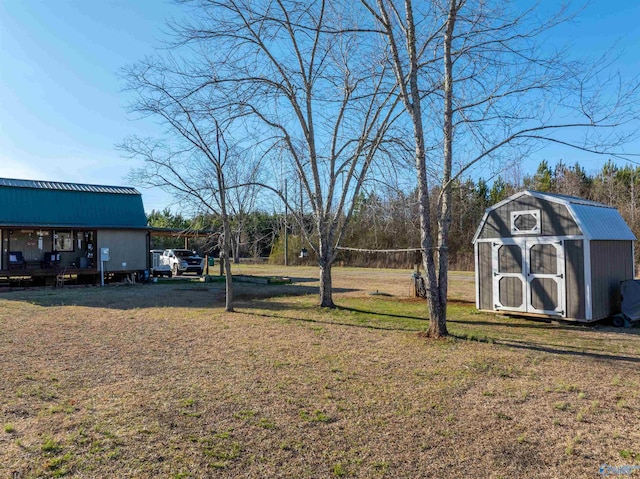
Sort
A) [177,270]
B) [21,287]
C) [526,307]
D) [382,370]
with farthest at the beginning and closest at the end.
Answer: [177,270], [21,287], [526,307], [382,370]

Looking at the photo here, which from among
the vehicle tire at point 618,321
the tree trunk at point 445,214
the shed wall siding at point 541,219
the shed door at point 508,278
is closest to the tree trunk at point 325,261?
the shed wall siding at point 541,219

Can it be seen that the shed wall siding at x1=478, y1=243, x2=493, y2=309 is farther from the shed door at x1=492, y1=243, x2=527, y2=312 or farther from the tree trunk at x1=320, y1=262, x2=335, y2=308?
the tree trunk at x1=320, y1=262, x2=335, y2=308

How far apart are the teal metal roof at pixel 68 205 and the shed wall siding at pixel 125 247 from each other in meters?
0.40

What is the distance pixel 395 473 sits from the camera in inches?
123

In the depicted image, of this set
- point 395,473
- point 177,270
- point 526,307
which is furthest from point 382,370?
point 177,270

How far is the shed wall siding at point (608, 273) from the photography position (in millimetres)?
9352

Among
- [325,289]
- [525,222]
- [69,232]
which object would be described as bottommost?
[325,289]

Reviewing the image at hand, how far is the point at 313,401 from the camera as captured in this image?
4.52 metres

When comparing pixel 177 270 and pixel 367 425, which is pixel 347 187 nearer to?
pixel 367 425

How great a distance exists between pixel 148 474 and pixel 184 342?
4.38m

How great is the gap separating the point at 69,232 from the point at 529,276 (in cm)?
1841

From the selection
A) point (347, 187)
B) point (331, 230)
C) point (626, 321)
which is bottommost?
point (626, 321)

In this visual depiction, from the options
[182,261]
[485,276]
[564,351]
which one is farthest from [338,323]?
[182,261]

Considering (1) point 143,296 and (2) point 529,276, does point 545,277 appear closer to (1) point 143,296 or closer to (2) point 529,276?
(2) point 529,276
